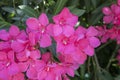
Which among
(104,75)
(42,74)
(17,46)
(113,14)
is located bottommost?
(104,75)

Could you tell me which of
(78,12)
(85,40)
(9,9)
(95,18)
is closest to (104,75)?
(95,18)

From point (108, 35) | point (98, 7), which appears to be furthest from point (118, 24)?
point (98, 7)

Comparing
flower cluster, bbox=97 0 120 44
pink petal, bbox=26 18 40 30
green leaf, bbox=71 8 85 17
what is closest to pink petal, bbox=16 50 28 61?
pink petal, bbox=26 18 40 30

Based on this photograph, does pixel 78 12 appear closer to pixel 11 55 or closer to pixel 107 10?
pixel 107 10

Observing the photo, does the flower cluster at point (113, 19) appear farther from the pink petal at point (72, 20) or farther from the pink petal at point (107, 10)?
the pink petal at point (72, 20)

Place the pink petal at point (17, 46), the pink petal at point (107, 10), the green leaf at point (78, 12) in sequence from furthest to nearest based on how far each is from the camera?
1. the pink petal at point (107, 10)
2. the green leaf at point (78, 12)
3. the pink petal at point (17, 46)

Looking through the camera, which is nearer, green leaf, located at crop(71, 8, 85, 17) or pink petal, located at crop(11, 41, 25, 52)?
pink petal, located at crop(11, 41, 25, 52)

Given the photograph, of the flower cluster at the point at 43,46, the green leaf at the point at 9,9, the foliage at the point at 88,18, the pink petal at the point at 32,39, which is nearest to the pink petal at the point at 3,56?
the flower cluster at the point at 43,46

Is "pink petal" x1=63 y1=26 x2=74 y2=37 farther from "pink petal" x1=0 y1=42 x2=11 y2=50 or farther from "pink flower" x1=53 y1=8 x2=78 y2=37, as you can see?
"pink petal" x1=0 y1=42 x2=11 y2=50
